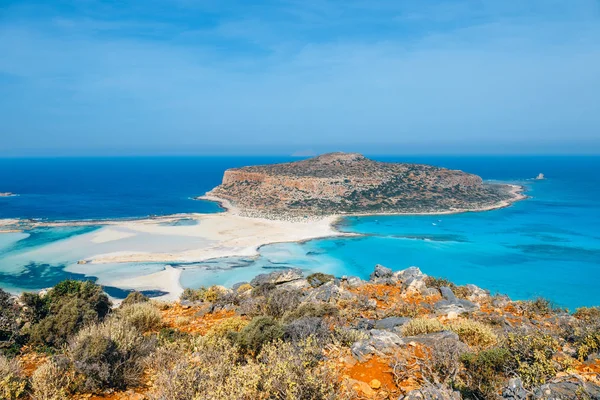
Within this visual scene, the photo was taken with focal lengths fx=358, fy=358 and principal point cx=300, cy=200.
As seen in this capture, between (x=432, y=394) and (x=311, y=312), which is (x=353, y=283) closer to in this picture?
(x=311, y=312)

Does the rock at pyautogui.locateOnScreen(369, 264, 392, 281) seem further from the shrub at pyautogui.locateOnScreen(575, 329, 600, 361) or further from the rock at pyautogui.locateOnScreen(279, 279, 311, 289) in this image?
the shrub at pyautogui.locateOnScreen(575, 329, 600, 361)

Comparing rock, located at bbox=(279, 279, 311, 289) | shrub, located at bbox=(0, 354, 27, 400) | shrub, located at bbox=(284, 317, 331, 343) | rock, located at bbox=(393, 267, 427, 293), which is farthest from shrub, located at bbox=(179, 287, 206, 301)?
shrub, located at bbox=(0, 354, 27, 400)

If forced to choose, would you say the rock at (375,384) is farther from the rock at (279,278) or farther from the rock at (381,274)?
the rock at (279,278)

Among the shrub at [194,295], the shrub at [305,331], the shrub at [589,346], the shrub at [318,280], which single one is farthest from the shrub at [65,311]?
the shrub at [589,346]

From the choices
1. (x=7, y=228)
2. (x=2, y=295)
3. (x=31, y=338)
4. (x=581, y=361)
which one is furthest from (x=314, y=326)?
(x=7, y=228)

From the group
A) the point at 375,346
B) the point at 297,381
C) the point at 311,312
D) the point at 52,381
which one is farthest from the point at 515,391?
the point at 52,381

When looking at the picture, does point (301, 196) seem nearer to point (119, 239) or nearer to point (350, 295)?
point (119, 239)
